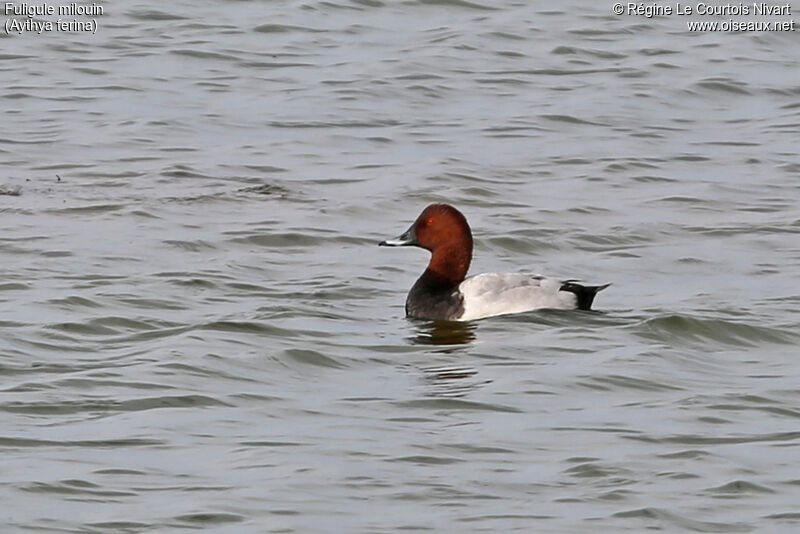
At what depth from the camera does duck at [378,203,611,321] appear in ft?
35.2

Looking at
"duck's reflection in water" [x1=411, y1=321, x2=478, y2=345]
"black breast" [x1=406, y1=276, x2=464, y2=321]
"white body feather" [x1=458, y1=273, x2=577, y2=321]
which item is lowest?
"duck's reflection in water" [x1=411, y1=321, x2=478, y2=345]

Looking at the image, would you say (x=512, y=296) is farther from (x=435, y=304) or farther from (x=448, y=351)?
(x=448, y=351)

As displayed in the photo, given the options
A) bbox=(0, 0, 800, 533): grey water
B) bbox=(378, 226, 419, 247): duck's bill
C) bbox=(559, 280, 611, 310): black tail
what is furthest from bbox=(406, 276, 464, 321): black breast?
bbox=(559, 280, 611, 310): black tail

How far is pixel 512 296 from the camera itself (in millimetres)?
10758

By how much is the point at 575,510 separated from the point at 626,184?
319 inches

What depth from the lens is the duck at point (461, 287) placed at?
422 inches

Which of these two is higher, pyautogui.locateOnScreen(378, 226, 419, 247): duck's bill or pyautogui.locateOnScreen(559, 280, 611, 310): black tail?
pyautogui.locateOnScreen(378, 226, 419, 247): duck's bill

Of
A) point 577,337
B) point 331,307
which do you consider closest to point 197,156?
point 331,307

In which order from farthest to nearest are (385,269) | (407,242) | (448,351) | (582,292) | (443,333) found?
(385,269), (407,242), (582,292), (443,333), (448,351)

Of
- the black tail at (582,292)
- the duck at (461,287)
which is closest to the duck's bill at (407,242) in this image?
the duck at (461,287)

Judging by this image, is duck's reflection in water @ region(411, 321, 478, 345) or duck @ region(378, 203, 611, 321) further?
duck @ region(378, 203, 611, 321)

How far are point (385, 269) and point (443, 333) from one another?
1758 millimetres

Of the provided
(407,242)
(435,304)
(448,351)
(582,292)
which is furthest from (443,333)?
(407,242)

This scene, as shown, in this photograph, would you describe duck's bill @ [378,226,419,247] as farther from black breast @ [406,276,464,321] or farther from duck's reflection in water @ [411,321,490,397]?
duck's reflection in water @ [411,321,490,397]
